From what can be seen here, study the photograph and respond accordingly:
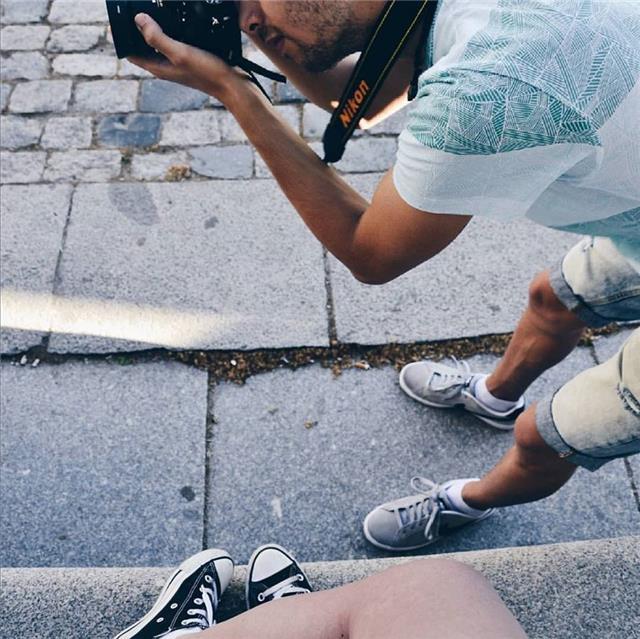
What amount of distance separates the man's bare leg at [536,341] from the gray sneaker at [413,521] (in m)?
0.40

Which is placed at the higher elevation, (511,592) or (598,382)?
A: (598,382)

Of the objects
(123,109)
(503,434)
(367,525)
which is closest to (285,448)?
(367,525)

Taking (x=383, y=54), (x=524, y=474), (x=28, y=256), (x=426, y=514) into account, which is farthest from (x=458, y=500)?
(x=28, y=256)

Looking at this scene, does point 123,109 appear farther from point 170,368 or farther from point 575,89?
point 575,89

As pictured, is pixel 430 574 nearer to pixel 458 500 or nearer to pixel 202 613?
pixel 202 613

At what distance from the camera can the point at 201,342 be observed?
2648mm

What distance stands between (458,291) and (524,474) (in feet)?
3.15

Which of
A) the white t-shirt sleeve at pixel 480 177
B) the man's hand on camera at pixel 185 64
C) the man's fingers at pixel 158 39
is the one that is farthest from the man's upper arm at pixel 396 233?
the man's fingers at pixel 158 39

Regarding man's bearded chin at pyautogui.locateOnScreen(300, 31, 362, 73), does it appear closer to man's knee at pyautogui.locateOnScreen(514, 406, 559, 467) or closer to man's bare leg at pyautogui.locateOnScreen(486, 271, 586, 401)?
man's bare leg at pyautogui.locateOnScreen(486, 271, 586, 401)

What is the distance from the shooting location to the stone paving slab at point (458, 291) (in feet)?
8.95

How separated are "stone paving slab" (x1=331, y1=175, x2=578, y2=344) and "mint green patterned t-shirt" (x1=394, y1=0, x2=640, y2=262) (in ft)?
4.14

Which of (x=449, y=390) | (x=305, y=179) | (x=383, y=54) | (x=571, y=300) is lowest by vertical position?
(x=449, y=390)

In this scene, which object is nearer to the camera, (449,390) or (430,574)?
(430,574)

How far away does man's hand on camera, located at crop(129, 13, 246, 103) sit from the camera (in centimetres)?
168
